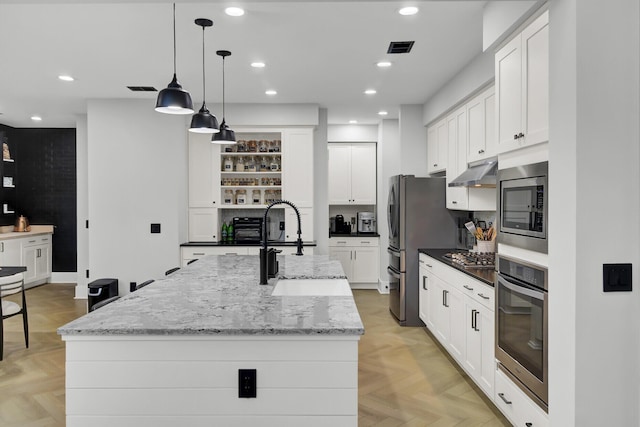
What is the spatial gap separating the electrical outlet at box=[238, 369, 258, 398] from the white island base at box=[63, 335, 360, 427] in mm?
16

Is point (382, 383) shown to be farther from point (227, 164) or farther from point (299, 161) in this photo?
point (227, 164)

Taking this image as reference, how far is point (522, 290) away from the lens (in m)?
2.50

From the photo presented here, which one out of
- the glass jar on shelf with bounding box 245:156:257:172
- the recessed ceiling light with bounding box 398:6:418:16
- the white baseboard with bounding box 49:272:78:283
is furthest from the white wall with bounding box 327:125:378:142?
the white baseboard with bounding box 49:272:78:283

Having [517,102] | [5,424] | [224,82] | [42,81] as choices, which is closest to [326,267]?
[517,102]

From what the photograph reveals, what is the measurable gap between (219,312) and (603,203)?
1.65 metres

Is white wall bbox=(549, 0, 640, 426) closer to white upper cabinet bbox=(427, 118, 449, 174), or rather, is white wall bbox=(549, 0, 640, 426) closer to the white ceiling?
the white ceiling

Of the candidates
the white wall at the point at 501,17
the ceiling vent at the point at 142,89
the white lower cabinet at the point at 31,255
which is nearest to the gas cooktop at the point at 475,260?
the white wall at the point at 501,17

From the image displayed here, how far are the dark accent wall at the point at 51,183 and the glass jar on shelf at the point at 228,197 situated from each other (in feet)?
10.4

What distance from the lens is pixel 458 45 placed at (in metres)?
3.92

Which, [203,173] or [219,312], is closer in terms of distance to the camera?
[219,312]

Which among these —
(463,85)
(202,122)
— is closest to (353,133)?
(463,85)

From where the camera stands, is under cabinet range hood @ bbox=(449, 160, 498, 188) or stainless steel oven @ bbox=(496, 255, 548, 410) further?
under cabinet range hood @ bbox=(449, 160, 498, 188)

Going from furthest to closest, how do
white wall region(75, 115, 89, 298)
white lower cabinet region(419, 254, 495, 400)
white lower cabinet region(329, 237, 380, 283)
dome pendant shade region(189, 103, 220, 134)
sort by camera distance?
1. white lower cabinet region(329, 237, 380, 283)
2. white wall region(75, 115, 89, 298)
3. dome pendant shade region(189, 103, 220, 134)
4. white lower cabinet region(419, 254, 495, 400)

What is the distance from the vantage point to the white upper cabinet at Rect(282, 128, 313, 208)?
6.34 meters
